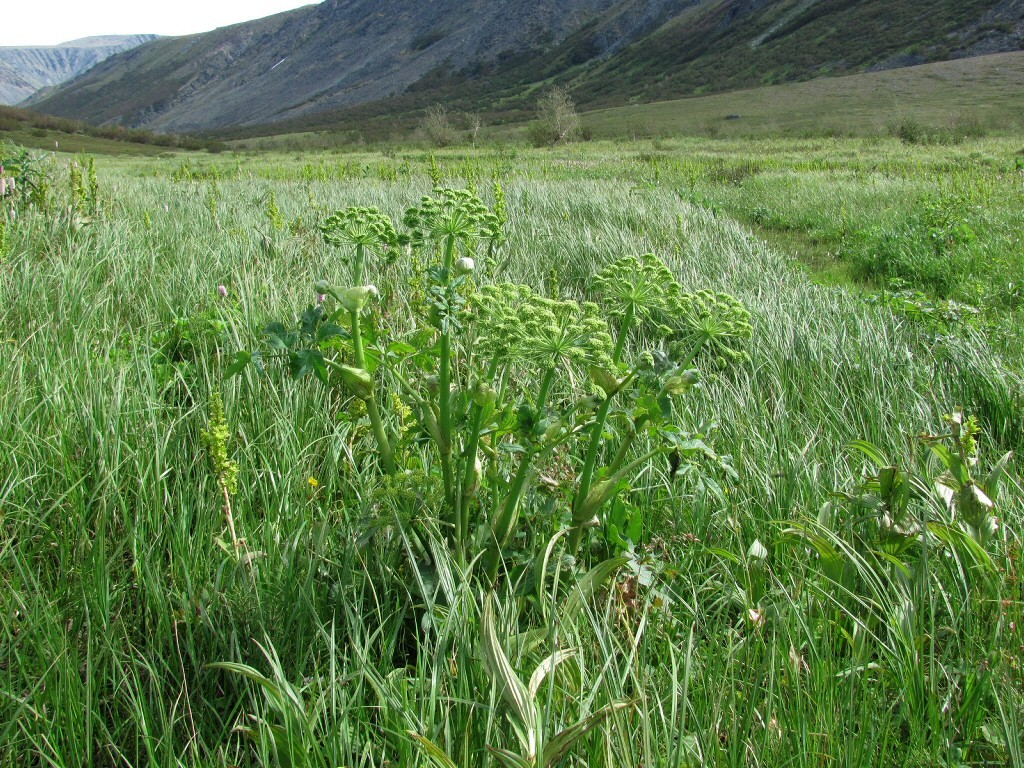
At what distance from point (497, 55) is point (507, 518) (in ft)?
477

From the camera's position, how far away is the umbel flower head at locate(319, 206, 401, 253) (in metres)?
1.38

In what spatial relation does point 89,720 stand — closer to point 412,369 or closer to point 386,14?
point 412,369

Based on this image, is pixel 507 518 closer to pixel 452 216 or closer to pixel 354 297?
pixel 354 297

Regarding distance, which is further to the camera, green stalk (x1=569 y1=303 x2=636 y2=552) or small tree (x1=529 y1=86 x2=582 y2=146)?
small tree (x1=529 y1=86 x2=582 y2=146)

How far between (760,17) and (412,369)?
10668cm

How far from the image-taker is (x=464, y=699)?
1.04 m

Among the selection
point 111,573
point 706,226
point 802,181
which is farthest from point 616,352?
point 802,181

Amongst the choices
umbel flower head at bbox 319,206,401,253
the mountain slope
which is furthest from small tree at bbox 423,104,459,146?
the mountain slope

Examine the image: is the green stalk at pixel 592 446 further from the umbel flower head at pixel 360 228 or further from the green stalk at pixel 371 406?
the umbel flower head at pixel 360 228

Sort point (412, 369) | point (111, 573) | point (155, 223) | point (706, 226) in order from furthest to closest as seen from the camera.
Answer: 1. point (706, 226)
2. point (155, 223)
3. point (412, 369)
4. point (111, 573)

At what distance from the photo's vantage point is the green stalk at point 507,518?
1263 millimetres

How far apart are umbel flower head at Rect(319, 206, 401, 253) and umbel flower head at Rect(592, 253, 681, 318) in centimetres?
47

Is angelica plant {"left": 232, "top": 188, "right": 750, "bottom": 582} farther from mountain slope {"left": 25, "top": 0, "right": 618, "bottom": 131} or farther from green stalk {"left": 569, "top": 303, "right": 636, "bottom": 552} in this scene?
mountain slope {"left": 25, "top": 0, "right": 618, "bottom": 131}

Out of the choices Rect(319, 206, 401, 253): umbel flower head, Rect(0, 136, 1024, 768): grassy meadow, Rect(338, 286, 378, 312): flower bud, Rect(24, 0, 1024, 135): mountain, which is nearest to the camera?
Rect(0, 136, 1024, 768): grassy meadow
